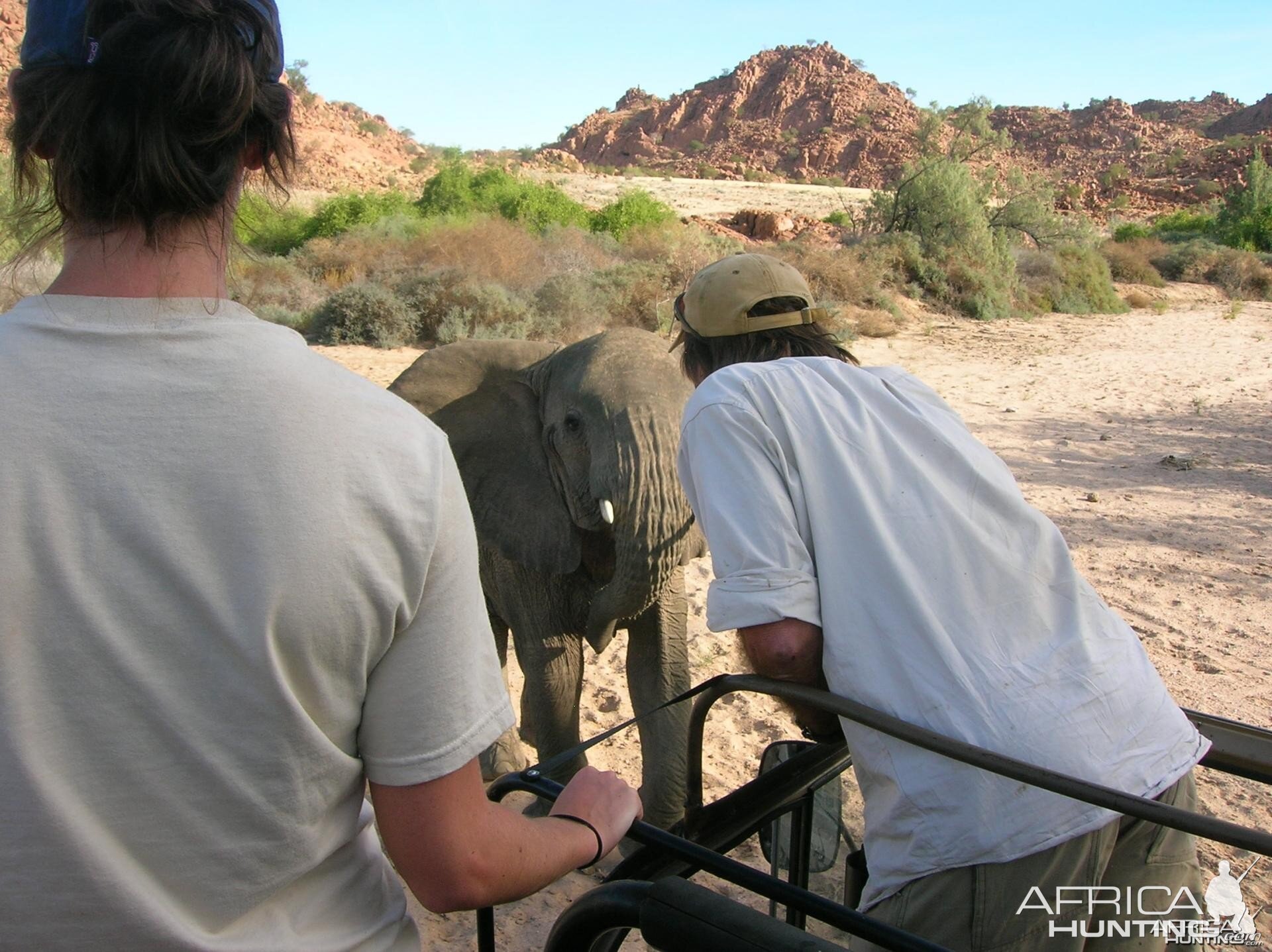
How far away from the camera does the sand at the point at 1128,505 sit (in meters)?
3.65

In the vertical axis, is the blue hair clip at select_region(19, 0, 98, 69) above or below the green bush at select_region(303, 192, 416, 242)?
below

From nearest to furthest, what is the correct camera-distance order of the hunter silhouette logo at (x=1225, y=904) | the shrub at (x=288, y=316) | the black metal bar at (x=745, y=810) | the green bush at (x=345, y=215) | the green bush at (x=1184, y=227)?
1. the black metal bar at (x=745, y=810)
2. the hunter silhouette logo at (x=1225, y=904)
3. the shrub at (x=288, y=316)
4. the green bush at (x=345, y=215)
5. the green bush at (x=1184, y=227)

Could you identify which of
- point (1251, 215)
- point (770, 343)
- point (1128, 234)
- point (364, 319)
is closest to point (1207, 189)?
point (1251, 215)

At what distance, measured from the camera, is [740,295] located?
6.23ft

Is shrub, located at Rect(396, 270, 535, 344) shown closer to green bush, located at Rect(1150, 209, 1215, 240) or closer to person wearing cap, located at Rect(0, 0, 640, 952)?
person wearing cap, located at Rect(0, 0, 640, 952)

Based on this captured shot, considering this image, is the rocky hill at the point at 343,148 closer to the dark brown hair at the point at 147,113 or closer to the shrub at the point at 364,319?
the shrub at the point at 364,319

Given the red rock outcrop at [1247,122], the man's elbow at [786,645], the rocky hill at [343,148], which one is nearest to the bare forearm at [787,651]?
the man's elbow at [786,645]

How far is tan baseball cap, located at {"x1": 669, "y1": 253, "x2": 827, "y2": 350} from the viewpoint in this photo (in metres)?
1.89

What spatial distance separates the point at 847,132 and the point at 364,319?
203 feet

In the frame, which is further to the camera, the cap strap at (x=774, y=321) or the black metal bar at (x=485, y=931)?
the cap strap at (x=774, y=321)

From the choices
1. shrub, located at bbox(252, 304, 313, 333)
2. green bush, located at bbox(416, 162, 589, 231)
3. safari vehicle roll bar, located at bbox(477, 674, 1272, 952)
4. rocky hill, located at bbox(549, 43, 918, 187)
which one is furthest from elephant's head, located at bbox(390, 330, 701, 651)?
rocky hill, located at bbox(549, 43, 918, 187)

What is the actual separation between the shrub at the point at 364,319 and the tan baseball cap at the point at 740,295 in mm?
9633

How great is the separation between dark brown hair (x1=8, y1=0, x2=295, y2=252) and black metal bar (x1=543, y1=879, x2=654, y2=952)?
2.53 ft

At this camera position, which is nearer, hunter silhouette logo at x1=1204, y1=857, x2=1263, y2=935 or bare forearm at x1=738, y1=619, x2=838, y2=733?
bare forearm at x1=738, y1=619, x2=838, y2=733
